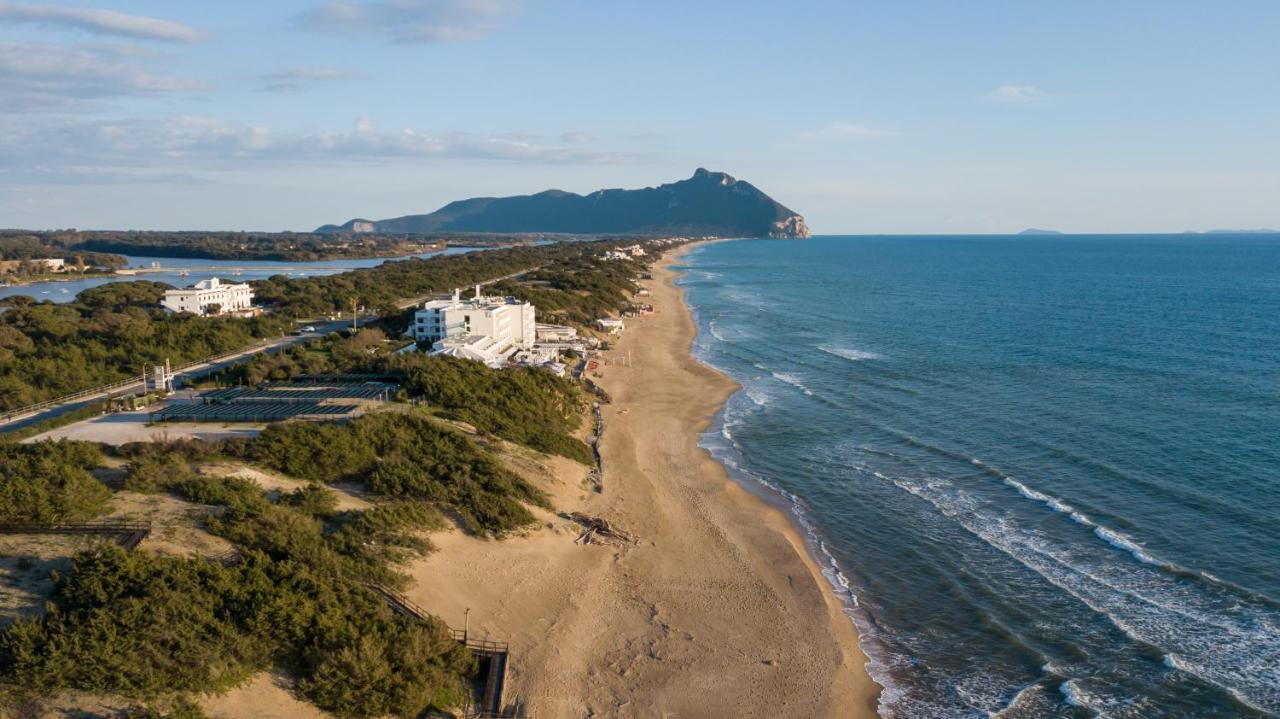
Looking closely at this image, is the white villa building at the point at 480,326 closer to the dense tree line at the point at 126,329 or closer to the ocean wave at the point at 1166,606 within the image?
the dense tree line at the point at 126,329

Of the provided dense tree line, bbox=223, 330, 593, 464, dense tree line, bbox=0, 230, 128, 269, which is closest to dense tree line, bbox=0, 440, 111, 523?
dense tree line, bbox=223, 330, 593, 464

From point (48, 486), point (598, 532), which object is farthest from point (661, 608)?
point (48, 486)

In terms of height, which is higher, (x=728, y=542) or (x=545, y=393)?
(x=545, y=393)

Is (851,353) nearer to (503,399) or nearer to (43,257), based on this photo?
(503,399)

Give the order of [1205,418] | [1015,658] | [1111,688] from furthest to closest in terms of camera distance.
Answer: [1205,418] → [1015,658] → [1111,688]

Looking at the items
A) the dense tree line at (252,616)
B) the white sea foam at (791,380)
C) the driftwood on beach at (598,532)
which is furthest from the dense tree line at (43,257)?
the driftwood on beach at (598,532)

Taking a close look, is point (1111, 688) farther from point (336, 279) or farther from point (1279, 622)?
point (336, 279)

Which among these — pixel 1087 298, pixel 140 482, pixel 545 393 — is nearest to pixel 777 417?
pixel 545 393
